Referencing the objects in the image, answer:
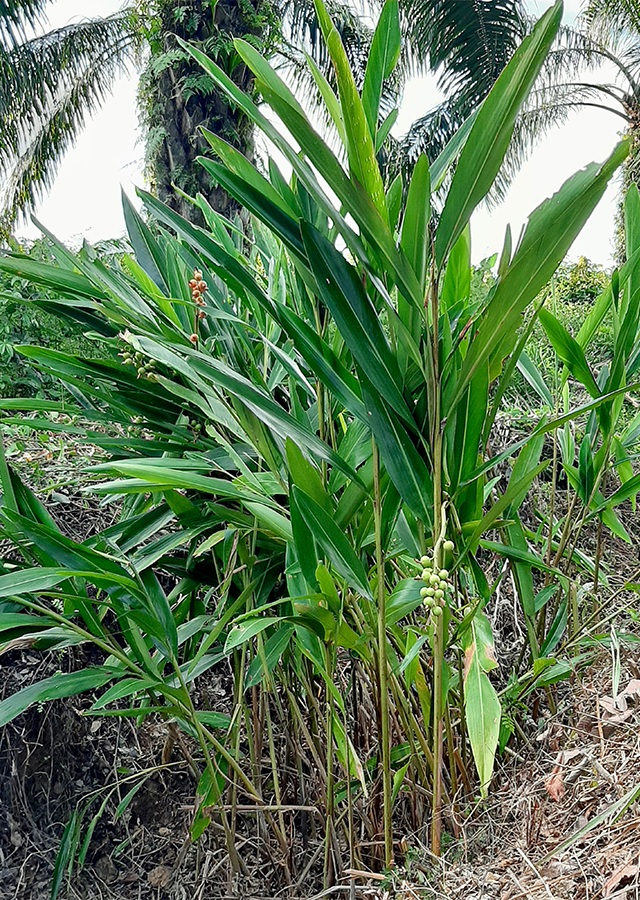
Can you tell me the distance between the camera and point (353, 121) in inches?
17.6

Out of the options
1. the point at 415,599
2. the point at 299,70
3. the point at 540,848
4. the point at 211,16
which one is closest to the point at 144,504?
the point at 415,599

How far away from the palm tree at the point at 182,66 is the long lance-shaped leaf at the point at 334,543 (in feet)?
5.21

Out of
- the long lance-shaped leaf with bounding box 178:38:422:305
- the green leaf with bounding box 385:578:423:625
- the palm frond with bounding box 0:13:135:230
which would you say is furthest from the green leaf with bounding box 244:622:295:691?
the palm frond with bounding box 0:13:135:230

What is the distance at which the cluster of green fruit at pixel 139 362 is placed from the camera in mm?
689

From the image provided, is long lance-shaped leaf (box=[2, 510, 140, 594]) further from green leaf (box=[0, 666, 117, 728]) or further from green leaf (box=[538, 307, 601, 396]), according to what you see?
green leaf (box=[538, 307, 601, 396])

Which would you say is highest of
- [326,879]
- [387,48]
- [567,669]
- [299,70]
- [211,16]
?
[299,70]

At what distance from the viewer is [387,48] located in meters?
0.54

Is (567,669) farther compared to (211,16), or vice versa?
(211,16)

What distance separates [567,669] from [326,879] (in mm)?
320

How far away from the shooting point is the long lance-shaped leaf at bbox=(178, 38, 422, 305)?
44 centimetres

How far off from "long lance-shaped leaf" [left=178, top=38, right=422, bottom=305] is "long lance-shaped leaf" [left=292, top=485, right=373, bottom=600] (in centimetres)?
17

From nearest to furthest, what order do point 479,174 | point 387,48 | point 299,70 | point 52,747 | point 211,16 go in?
point 479,174 → point 387,48 → point 52,747 → point 211,16 → point 299,70

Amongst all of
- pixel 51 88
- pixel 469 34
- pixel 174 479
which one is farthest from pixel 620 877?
pixel 51 88

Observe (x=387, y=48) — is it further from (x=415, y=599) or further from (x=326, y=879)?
(x=326, y=879)
